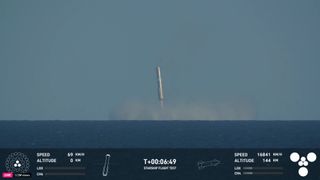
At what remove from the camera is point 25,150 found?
55.1 m

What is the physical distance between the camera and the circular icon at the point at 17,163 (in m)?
55.1

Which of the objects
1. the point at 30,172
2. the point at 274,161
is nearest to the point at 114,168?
the point at 30,172

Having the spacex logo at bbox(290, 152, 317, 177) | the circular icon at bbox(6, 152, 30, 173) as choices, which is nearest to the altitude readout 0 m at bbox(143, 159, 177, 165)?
the spacex logo at bbox(290, 152, 317, 177)

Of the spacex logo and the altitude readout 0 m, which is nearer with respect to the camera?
the altitude readout 0 m

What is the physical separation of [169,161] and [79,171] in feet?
17.6

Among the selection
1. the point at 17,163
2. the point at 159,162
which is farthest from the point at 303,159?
the point at 17,163

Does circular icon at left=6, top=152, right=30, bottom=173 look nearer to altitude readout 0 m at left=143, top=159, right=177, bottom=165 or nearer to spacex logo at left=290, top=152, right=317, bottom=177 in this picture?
altitude readout 0 m at left=143, top=159, right=177, bottom=165

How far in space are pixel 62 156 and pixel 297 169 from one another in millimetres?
14057

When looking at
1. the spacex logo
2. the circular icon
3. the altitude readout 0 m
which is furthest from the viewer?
the circular icon

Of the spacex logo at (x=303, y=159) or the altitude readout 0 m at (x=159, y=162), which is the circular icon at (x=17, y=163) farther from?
the spacex logo at (x=303, y=159)

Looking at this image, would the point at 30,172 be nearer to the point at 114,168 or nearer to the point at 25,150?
the point at 25,150

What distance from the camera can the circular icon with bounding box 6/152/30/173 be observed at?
55062mm

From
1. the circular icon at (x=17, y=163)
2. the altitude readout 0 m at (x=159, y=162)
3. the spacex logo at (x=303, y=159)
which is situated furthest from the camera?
the circular icon at (x=17, y=163)

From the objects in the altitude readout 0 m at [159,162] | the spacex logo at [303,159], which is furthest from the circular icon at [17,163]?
the spacex logo at [303,159]
